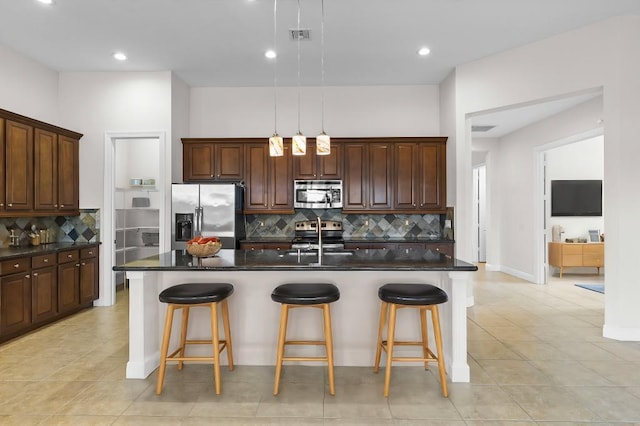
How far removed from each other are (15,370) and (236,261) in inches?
79.1

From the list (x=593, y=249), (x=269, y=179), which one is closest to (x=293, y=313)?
(x=269, y=179)

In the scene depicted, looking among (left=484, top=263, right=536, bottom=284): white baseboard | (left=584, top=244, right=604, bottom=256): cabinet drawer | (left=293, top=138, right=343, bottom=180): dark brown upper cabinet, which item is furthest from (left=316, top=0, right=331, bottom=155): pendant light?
(left=584, top=244, right=604, bottom=256): cabinet drawer

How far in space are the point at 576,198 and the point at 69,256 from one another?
28.6 feet

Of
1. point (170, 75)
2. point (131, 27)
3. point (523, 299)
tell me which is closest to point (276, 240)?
point (170, 75)

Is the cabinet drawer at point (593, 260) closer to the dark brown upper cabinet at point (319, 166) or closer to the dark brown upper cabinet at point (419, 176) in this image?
the dark brown upper cabinet at point (419, 176)

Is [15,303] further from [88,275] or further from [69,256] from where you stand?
[88,275]

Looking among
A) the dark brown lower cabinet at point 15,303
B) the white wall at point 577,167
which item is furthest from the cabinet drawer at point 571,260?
the dark brown lower cabinet at point 15,303

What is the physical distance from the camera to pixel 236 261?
116 inches

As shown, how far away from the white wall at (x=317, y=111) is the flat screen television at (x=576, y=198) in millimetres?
3669

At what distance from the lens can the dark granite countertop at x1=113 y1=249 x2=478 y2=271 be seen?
2.67 m

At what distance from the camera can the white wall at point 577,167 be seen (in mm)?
7746

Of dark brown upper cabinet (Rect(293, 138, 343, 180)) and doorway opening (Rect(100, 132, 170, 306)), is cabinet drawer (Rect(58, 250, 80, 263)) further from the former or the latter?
dark brown upper cabinet (Rect(293, 138, 343, 180))

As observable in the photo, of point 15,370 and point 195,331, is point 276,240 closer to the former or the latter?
point 195,331

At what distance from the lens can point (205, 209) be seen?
5.04 meters
